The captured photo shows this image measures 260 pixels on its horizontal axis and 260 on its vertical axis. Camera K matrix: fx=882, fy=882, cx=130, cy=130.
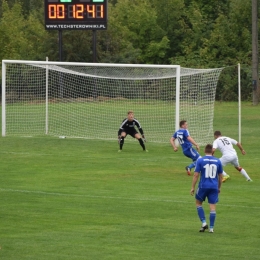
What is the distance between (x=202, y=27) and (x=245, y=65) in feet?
41.0

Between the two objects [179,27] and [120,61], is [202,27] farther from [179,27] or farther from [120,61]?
[120,61]

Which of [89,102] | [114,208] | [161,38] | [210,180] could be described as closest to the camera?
[210,180]

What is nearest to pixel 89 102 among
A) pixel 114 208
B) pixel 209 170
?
pixel 114 208

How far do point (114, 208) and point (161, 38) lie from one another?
6048 centimetres

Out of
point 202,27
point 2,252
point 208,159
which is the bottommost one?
point 2,252

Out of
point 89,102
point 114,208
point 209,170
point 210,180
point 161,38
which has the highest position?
point 161,38

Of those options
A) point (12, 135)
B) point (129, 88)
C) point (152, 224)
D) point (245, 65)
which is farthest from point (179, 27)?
point (152, 224)

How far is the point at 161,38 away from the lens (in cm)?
7856

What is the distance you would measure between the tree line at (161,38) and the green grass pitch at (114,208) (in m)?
30.6

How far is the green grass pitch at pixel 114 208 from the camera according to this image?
14750 millimetres

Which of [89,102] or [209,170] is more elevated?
[89,102]

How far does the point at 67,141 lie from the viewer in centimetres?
3472
